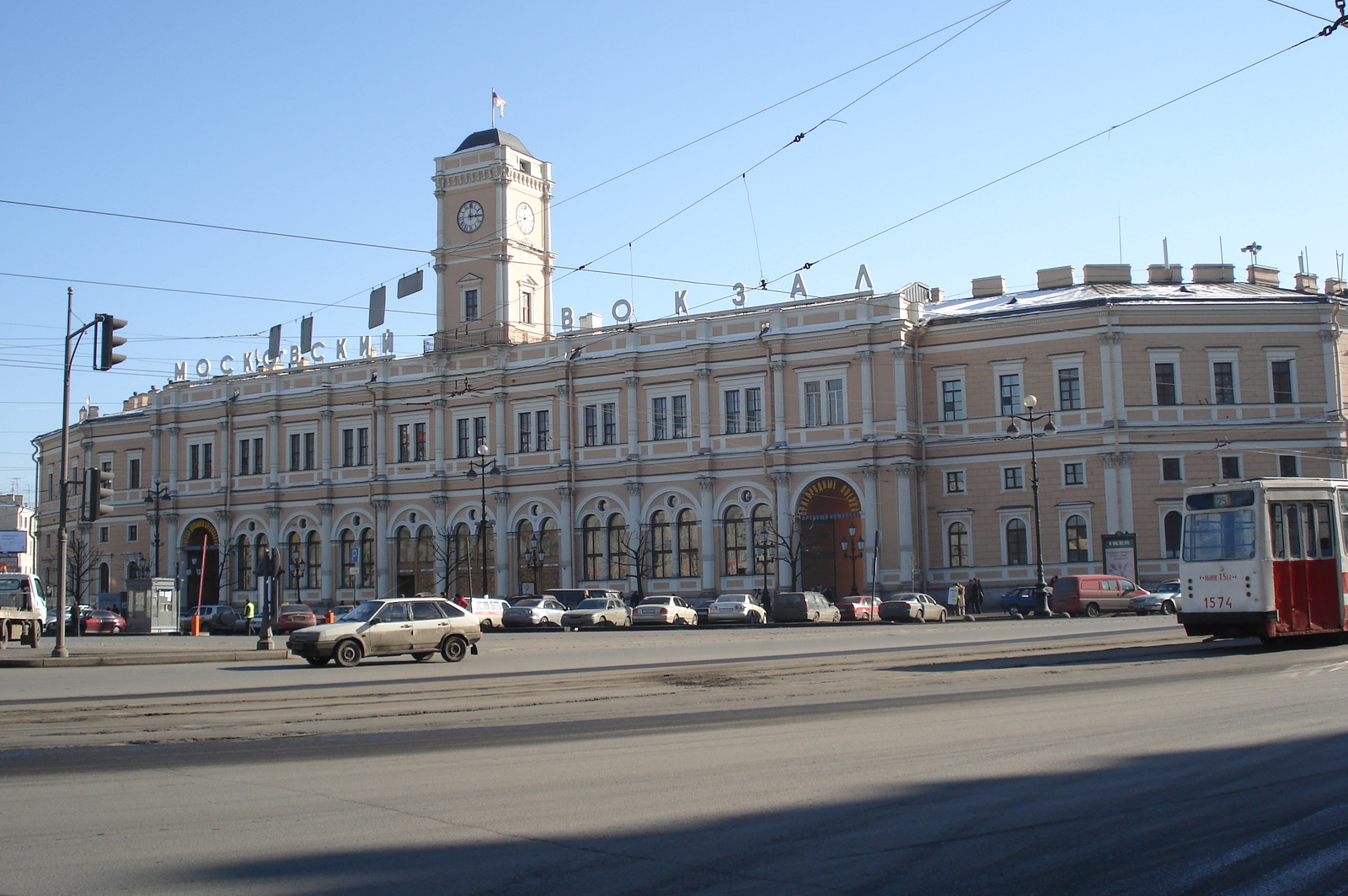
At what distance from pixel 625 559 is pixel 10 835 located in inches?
2021

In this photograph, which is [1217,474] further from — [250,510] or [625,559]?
[250,510]

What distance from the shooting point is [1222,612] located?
21469mm

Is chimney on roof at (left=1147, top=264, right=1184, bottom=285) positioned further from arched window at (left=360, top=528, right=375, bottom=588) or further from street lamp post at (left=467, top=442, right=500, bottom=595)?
arched window at (left=360, top=528, right=375, bottom=588)

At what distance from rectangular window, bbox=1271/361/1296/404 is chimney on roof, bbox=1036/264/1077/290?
34.3ft

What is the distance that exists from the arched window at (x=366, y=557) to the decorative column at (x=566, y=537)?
1205 cm

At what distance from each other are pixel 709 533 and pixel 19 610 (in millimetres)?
30608

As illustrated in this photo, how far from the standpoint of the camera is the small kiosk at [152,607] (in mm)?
50844

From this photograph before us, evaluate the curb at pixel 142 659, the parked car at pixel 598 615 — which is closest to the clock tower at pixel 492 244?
the parked car at pixel 598 615

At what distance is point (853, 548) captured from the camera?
54.7m

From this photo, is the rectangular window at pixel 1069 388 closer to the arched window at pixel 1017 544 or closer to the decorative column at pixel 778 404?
the arched window at pixel 1017 544

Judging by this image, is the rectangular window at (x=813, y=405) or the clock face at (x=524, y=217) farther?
the clock face at (x=524, y=217)

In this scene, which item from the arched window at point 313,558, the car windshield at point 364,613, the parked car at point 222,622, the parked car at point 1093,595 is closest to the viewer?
the car windshield at point 364,613

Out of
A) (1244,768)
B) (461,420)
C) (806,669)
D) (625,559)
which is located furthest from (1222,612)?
(461,420)

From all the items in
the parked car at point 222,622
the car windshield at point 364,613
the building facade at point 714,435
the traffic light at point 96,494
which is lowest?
the parked car at point 222,622
